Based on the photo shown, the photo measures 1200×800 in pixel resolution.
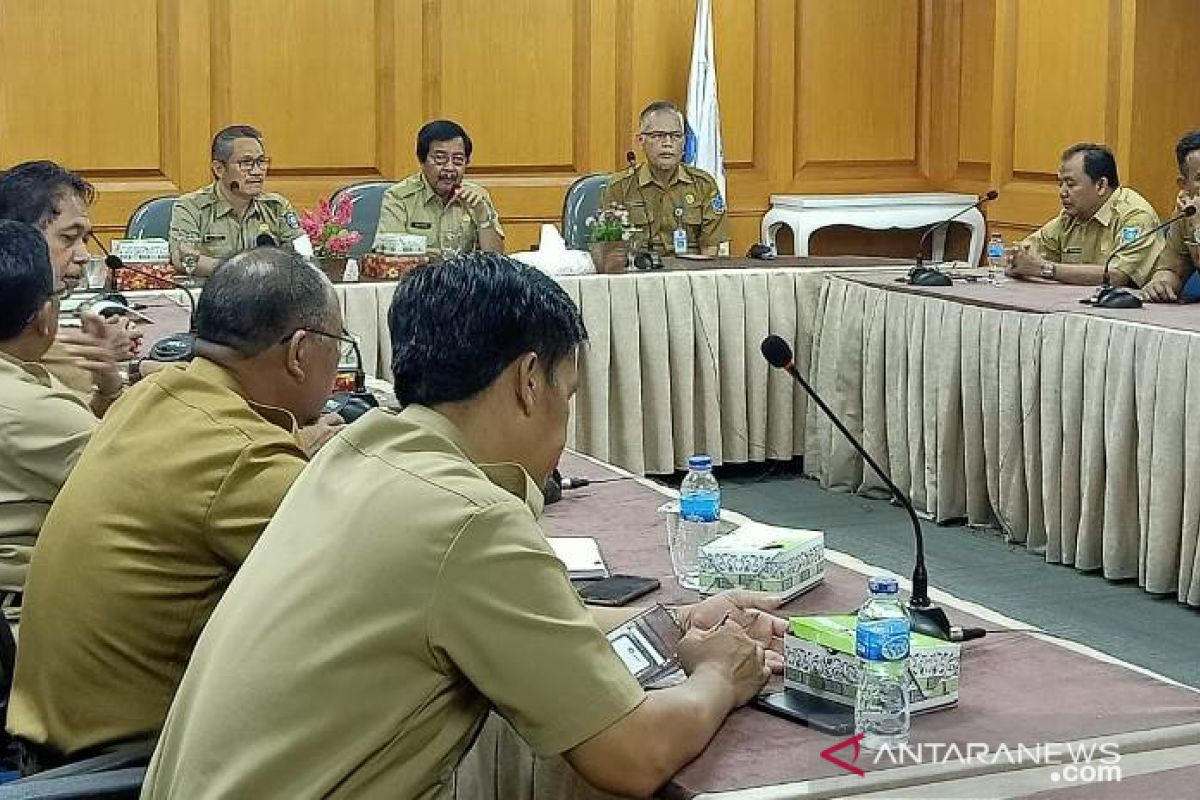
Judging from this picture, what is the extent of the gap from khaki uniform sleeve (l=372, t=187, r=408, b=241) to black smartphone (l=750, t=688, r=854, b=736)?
4626 mm

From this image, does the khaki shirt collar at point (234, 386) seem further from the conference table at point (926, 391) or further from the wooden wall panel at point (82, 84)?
the wooden wall panel at point (82, 84)

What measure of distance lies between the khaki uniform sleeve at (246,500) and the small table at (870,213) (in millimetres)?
6200

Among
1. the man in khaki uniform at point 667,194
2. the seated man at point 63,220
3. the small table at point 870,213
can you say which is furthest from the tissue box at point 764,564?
the small table at point 870,213

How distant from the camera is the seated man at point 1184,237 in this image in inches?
214

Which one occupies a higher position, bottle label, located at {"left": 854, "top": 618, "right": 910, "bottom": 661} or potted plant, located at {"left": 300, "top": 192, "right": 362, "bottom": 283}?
potted plant, located at {"left": 300, "top": 192, "right": 362, "bottom": 283}

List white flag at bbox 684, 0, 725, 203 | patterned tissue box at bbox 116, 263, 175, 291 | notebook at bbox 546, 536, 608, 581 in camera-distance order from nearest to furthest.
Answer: notebook at bbox 546, 536, 608, 581 → patterned tissue box at bbox 116, 263, 175, 291 → white flag at bbox 684, 0, 725, 203

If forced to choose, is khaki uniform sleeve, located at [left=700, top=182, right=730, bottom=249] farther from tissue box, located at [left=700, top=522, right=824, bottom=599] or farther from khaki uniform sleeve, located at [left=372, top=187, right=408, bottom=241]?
tissue box, located at [left=700, top=522, right=824, bottom=599]

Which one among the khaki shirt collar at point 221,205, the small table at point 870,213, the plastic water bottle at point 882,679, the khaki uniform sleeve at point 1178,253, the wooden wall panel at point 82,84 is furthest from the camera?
the small table at point 870,213

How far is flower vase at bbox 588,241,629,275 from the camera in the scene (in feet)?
19.1

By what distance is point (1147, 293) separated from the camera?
5.29 metres

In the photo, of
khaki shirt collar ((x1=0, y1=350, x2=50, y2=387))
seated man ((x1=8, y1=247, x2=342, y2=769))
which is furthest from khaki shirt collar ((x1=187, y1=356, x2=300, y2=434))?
khaki shirt collar ((x1=0, y1=350, x2=50, y2=387))

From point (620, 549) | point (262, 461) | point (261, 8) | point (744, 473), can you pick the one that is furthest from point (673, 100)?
point (262, 461)

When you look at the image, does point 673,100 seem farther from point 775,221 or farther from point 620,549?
point 620,549

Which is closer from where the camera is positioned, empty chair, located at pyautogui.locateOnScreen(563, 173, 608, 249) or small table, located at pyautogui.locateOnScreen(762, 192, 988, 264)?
empty chair, located at pyautogui.locateOnScreen(563, 173, 608, 249)
